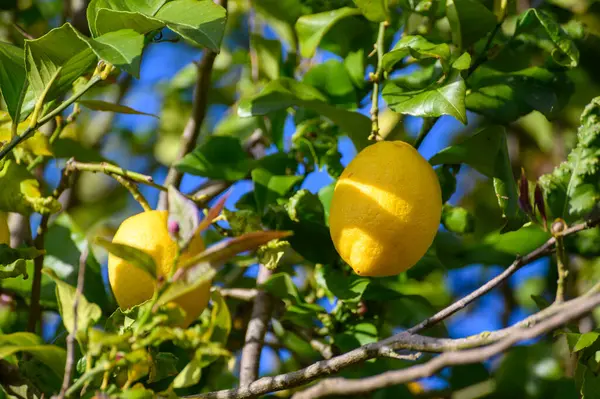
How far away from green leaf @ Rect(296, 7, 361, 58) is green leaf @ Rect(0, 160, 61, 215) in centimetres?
54

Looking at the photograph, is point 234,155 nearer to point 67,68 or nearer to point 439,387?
point 67,68

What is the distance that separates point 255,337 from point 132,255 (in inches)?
23.3

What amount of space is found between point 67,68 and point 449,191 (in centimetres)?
63

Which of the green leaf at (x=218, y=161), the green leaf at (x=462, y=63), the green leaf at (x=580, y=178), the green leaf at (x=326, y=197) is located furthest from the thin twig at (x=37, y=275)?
the green leaf at (x=580, y=178)

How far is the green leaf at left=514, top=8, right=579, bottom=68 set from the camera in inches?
47.8

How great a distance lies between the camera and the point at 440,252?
142 centimetres

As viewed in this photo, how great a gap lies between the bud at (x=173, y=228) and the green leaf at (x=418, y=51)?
52 cm

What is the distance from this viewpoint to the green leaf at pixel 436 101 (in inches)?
42.3

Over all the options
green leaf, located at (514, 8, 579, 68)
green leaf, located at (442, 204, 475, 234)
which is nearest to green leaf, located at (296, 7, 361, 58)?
green leaf, located at (514, 8, 579, 68)

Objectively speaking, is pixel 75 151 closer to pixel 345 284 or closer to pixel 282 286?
pixel 282 286

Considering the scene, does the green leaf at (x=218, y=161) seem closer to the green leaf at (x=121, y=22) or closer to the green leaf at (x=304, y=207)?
the green leaf at (x=304, y=207)

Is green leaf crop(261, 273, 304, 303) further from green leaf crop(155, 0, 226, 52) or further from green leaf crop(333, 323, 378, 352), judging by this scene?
green leaf crop(155, 0, 226, 52)

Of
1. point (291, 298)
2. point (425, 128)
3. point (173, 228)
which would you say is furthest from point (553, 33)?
point (173, 228)

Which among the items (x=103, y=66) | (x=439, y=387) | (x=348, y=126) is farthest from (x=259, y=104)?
(x=439, y=387)
